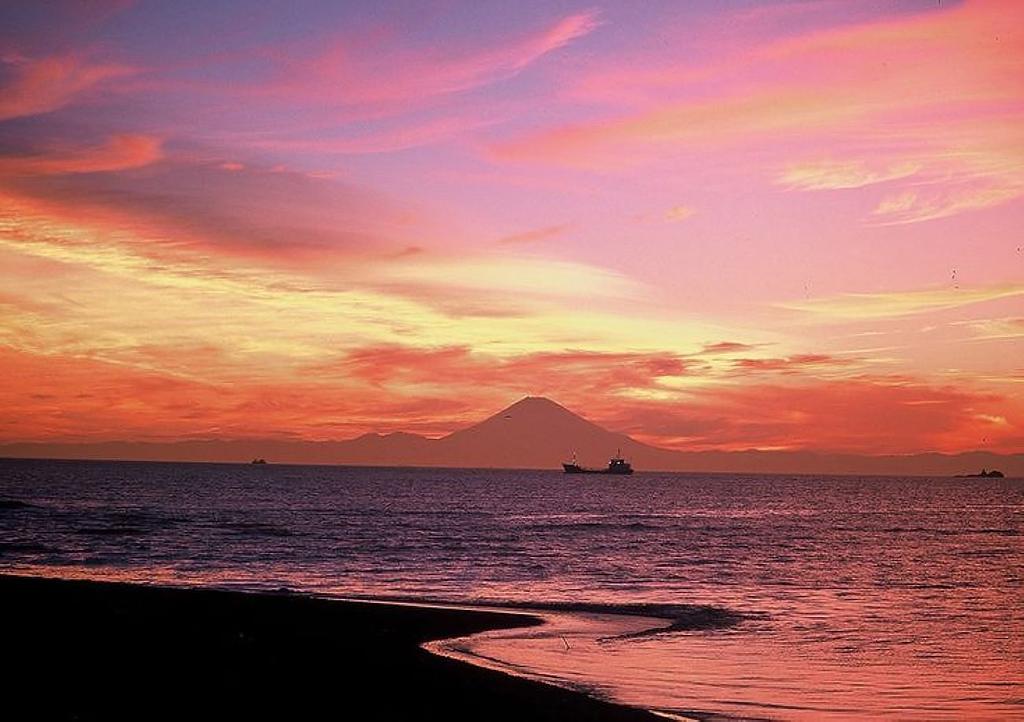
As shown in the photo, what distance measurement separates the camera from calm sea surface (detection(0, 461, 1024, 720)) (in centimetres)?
2256

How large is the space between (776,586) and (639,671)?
Answer: 969 inches

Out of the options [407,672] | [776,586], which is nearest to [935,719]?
[407,672]

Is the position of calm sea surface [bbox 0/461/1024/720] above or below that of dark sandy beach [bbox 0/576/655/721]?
below

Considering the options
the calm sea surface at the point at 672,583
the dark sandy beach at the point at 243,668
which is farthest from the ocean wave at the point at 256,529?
the dark sandy beach at the point at 243,668

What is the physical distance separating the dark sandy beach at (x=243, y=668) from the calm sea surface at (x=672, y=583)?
95.7 inches

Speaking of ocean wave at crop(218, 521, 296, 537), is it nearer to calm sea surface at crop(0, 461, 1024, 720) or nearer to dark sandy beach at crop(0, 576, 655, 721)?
calm sea surface at crop(0, 461, 1024, 720)

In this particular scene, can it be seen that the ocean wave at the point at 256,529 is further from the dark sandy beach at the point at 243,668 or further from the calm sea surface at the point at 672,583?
the dark sandy beach at the point at 243,668

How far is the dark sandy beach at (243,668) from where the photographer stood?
1623 centimetres

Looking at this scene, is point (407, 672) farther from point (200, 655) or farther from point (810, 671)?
point (810, 671)

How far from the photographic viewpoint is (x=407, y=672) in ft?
67.9

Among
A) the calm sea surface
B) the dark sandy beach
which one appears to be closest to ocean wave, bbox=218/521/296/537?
the calm sea surface

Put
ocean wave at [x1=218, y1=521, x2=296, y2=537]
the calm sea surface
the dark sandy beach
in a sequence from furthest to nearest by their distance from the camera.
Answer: ocean wave at [x1=218, y1=521, x2=296, y2=537] < the calm sea surface < the dark sandy beach

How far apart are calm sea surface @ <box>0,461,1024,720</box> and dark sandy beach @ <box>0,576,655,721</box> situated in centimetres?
243

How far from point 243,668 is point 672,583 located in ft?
96.9
